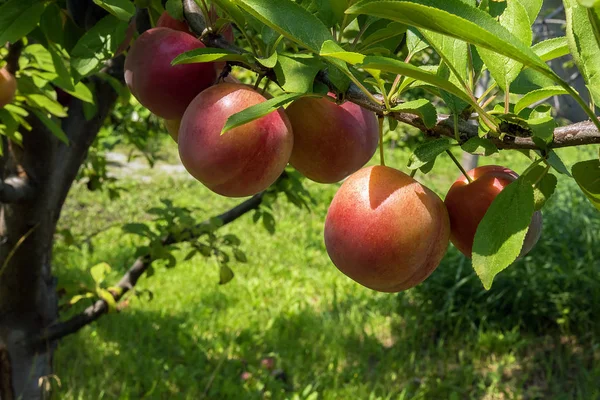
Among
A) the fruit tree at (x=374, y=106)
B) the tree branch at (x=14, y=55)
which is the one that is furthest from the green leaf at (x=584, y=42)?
the tree branch at (x=14, y=55)

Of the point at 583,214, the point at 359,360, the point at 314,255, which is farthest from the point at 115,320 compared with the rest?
the point at 583,214

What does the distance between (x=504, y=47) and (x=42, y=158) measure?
1.38 meters

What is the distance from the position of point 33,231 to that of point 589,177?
4.65ft

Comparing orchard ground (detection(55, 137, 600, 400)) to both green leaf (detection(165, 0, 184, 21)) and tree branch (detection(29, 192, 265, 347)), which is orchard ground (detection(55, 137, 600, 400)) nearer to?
tree branch (detection(29, 192, 265, 347))

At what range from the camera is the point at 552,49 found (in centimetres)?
55

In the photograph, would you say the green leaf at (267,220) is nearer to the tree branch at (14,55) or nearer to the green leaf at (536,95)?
the tree branch at (14,55)

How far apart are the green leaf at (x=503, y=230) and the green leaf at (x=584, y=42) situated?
0.36ft

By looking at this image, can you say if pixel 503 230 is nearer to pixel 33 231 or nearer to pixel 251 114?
pixel 251 114

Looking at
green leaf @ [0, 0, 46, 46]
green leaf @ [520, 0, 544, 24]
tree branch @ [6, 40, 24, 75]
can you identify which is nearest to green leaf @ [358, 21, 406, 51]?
green leaf @ [520, 0, 544, 24]

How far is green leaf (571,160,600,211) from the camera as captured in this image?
49 cm

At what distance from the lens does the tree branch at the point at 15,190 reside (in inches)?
52.9

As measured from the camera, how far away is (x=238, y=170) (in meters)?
0.57

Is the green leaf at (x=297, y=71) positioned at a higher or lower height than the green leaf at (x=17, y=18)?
lower

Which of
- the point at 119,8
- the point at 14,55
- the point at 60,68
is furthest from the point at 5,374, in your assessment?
the point at 119,8
